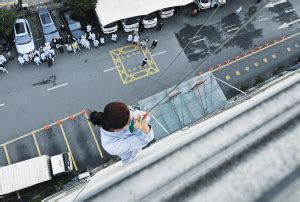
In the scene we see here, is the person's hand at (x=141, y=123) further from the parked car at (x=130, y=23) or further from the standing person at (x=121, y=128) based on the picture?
the parked car at (x=130, y=23)

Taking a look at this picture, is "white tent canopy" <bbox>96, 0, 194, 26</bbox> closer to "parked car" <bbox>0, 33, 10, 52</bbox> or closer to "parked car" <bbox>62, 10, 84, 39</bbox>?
"parked car" <bbox>62, 10, 84, 39</bbox>

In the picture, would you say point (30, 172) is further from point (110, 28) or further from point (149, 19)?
point (149, 19)

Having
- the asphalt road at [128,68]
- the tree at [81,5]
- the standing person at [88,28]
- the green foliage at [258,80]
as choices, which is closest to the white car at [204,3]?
the asphalt road at [128,68]

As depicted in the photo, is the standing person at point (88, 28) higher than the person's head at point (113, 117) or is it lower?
higher

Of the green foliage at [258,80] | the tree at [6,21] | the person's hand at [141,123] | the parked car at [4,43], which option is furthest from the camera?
the green foliage at [258,80]

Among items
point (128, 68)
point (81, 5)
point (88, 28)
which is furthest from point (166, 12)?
point (81, 5)

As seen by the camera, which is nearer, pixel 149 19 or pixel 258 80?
pixel 258 80
